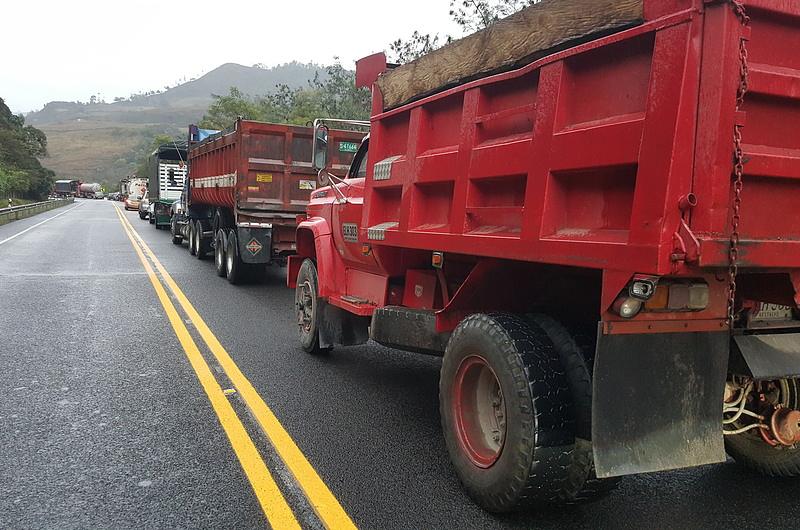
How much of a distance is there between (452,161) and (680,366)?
163 cm

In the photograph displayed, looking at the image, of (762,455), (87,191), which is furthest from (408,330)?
(87,191)

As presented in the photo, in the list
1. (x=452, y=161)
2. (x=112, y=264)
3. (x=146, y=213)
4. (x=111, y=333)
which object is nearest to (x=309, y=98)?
(x=146, y=213)

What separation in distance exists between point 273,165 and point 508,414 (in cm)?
910

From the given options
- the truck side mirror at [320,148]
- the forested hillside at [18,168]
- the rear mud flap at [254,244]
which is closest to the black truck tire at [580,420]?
the truck side mirror at [320,148]

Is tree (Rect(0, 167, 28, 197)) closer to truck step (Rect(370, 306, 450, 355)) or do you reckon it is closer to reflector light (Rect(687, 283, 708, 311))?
truck step (Rect(370, 306, 450, 355))

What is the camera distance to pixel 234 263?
1143 cm

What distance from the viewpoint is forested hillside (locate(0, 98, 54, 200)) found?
5309cm

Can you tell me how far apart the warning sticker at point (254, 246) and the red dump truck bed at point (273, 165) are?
1.49ft

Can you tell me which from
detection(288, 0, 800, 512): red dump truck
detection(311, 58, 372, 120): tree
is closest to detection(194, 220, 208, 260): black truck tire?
detection(288, 0, 800, 512): red dump truck

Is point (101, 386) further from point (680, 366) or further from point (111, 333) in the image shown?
point (680, 366)

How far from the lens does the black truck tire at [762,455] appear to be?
3.52 metres

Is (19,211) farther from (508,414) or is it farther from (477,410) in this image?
(508,414)

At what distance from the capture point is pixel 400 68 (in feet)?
14.2

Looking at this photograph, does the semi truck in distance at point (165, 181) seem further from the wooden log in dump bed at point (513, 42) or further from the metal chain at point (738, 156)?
the metal chain at point (738, 156)
